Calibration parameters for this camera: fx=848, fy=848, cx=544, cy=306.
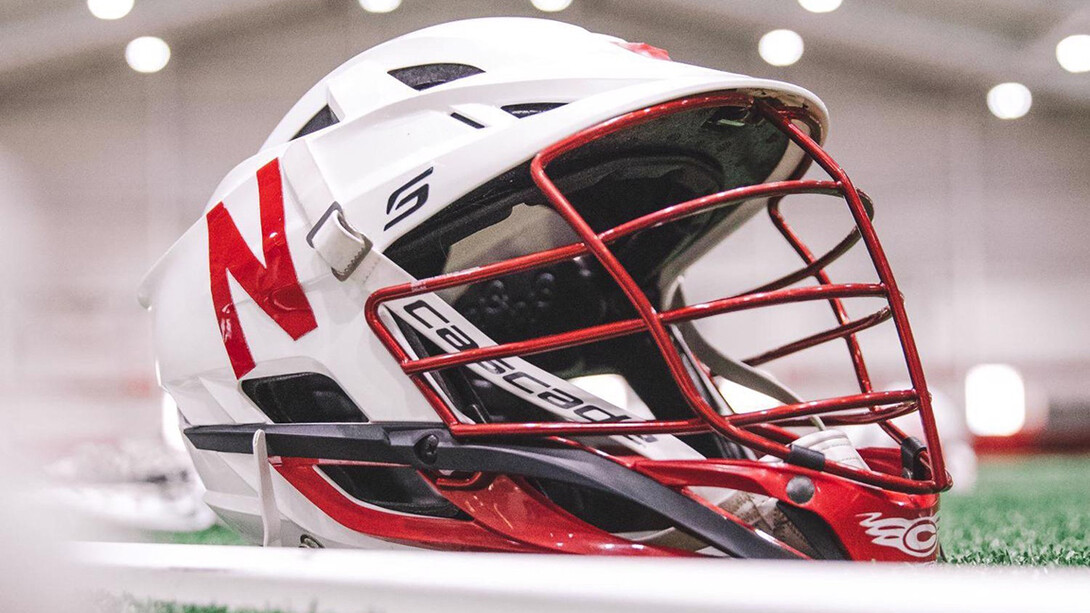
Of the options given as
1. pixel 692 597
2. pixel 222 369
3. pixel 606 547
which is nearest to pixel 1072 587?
pixel 692 597

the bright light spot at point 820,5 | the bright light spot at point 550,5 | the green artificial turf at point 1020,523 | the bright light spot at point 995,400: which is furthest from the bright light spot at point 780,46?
the green artificial turf at point 1020,523

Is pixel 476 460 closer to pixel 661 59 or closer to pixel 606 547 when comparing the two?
pixel 606 547

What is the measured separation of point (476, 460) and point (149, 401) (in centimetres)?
488

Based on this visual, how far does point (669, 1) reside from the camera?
498 cm

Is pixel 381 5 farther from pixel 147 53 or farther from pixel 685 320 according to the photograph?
pixel 685 320

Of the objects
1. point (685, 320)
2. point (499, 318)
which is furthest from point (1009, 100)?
point (685, 320)

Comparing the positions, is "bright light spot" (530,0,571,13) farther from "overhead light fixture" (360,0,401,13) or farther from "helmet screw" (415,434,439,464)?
"helmet screw" (415,434,439,464)

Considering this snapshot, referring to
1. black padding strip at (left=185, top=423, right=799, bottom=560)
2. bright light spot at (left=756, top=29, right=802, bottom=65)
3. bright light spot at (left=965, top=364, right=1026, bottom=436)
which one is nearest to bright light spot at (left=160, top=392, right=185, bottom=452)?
black padding strip at (left=185, top=423, right=799, bottom=560)

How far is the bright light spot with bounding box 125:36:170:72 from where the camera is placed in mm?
4977

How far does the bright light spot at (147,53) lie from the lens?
498cm

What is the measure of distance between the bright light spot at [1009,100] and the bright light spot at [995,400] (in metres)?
1.65

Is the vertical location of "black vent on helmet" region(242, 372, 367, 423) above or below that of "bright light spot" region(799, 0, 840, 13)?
below

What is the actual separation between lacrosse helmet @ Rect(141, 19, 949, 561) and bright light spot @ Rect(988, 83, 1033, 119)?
522cm

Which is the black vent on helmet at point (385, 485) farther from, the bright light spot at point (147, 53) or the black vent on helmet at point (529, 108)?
the bright light spot at point (147, 53)
